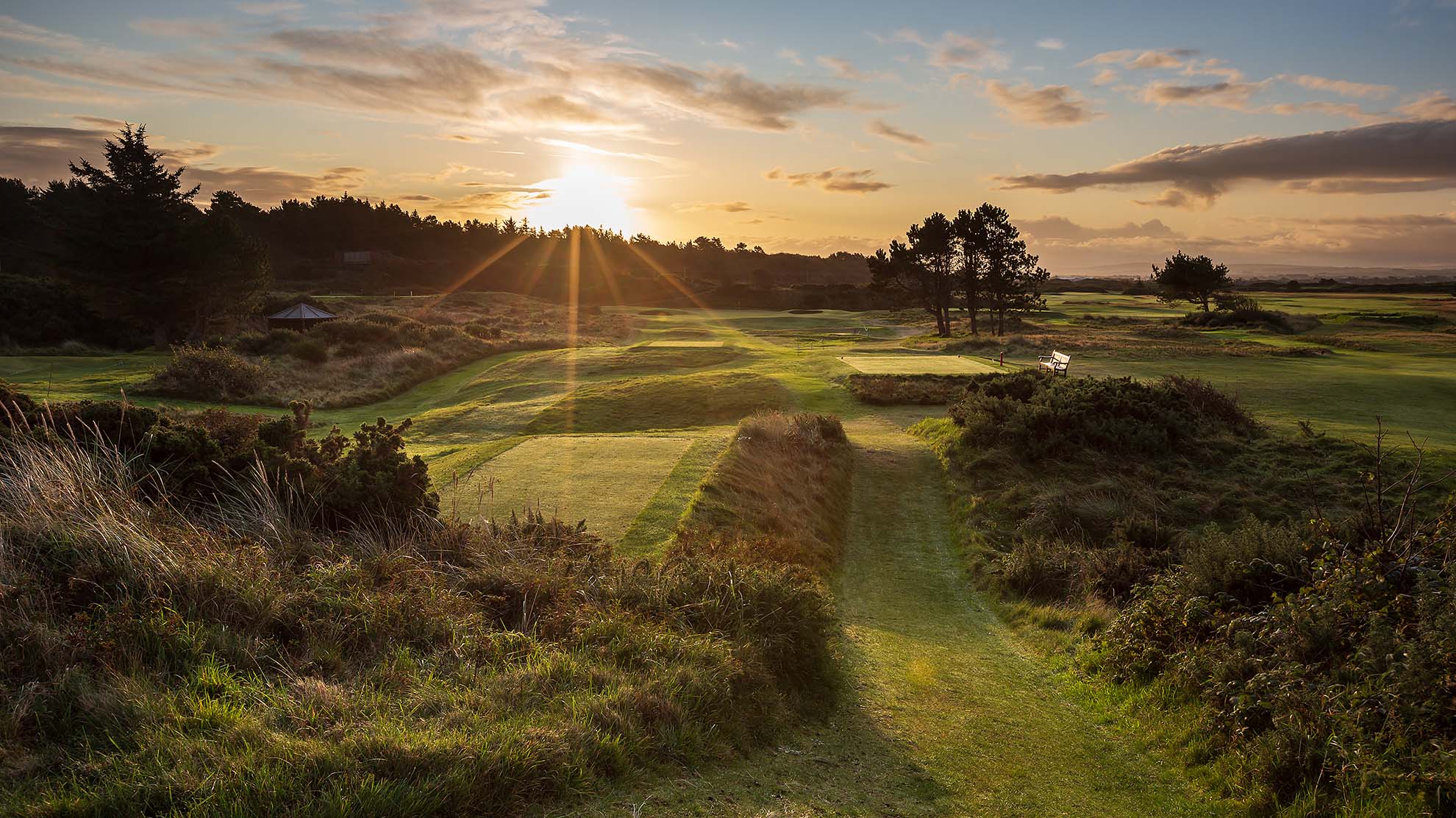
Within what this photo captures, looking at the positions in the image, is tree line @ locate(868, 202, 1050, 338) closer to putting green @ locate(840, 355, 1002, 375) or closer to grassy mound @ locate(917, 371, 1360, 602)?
putting green @ locate(840, 355, 1002, 375)

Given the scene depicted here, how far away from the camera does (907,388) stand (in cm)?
3120

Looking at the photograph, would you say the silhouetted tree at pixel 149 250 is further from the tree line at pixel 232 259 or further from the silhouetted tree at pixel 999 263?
the silhouetted tree at pixel 999 263

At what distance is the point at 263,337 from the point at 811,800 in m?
43.4

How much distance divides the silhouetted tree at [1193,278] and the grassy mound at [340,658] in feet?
262

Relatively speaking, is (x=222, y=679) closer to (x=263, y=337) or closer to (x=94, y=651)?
(x=94, y=651)

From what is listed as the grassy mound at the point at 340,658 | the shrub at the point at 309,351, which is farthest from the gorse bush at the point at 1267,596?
the shrub at the point at 309,351

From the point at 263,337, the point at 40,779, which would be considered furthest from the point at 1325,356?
the point at 263,337

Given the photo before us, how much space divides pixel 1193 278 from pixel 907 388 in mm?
58891

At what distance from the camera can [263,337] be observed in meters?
40.8

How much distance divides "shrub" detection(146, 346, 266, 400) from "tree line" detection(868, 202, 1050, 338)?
1862 inches

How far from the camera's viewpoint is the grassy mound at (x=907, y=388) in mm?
30000

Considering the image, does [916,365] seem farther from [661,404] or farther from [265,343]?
[265,343]

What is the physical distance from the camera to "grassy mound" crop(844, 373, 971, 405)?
3000cm

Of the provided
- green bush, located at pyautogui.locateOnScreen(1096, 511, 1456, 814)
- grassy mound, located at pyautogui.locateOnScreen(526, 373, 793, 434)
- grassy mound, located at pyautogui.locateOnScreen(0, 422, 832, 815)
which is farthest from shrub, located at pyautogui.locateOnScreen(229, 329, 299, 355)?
green bush, located at pyautogui.locateOnScreen(1096, 511, 1456, 814)
